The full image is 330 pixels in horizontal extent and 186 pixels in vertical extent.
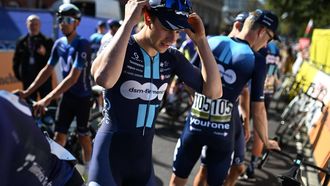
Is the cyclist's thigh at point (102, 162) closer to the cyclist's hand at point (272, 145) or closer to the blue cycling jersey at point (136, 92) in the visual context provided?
the blue cycling jersey at point (136, 92)

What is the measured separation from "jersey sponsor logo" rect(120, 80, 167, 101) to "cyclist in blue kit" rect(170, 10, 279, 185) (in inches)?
42.0

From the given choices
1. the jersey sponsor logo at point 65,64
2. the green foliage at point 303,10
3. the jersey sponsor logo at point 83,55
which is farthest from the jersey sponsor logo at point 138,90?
the green foliage at point 303,10

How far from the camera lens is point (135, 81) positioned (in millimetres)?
2471

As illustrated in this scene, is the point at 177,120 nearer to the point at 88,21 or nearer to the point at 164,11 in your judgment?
the point at 88,21

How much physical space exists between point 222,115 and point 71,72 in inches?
76.2

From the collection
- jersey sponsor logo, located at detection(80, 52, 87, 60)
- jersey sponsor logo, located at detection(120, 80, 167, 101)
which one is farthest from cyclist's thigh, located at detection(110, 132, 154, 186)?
jersey sponsor logo, located at detection(80, 52, 87, 60)

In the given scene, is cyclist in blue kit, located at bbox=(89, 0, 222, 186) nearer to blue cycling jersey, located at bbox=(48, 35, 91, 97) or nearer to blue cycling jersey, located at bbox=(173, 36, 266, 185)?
blue cycling jersey, located at bbox=(173, 36, 266, 185)

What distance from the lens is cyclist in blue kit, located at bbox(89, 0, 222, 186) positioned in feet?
7.50

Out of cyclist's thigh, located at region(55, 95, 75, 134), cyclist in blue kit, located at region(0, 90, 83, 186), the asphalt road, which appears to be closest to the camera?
cyclist in blue kit, located at region(0, 90, 83, 186)

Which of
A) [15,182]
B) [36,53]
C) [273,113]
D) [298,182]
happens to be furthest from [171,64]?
[273,113]

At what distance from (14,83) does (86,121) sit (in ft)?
12.3

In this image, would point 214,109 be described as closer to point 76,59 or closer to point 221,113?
point 221,113

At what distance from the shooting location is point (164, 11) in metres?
2.31

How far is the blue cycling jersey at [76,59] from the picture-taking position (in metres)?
4.77
